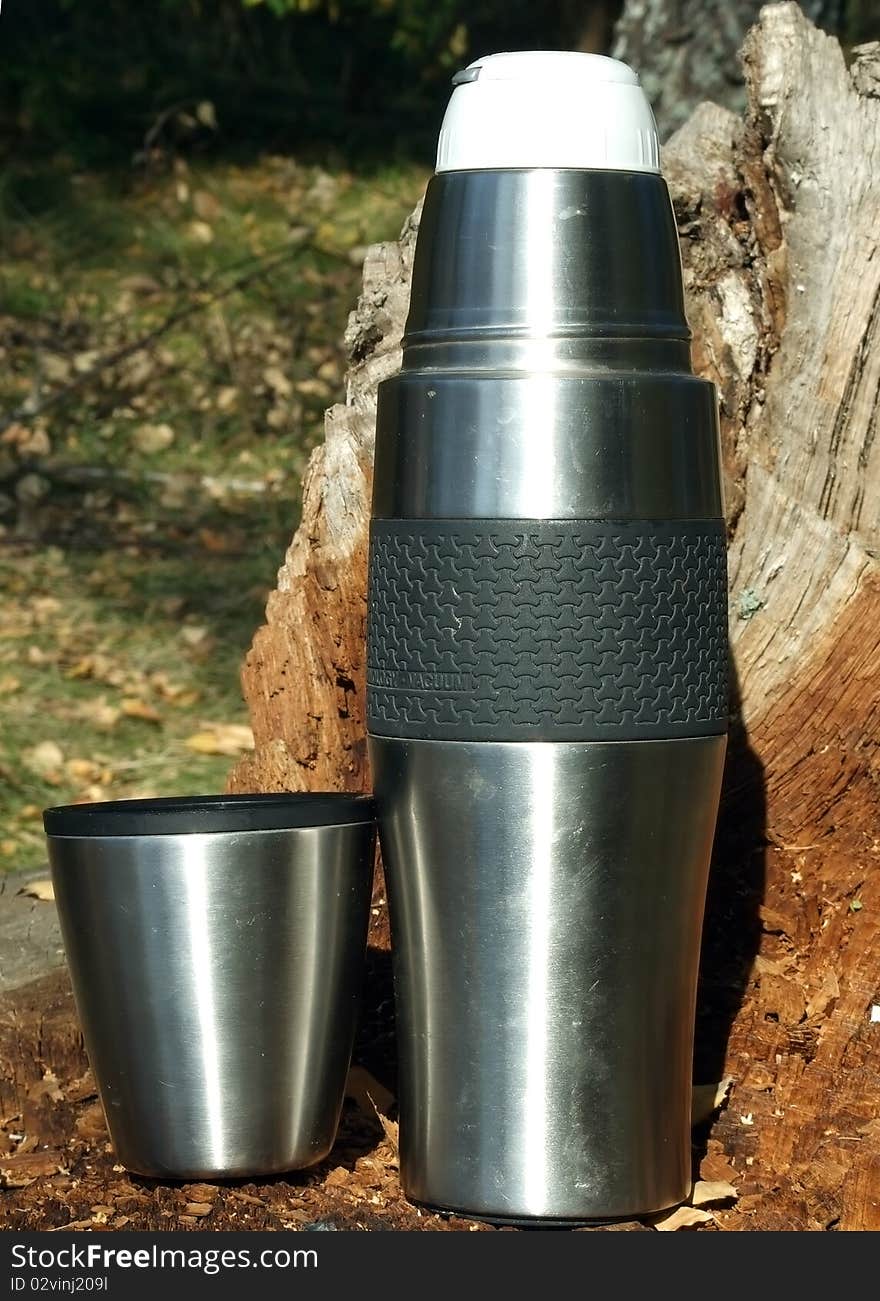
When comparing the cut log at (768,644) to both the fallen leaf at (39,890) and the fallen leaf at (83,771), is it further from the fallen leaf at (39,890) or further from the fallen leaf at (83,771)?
the fallen leaf at (83,771)

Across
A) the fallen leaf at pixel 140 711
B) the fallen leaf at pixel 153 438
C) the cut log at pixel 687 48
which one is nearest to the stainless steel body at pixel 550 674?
the fallen leaf at pixel 140 711

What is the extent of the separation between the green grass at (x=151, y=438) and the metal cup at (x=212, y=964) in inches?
72.9

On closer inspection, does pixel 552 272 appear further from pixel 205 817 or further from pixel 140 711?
pixel 140 711

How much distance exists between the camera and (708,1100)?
294 cm

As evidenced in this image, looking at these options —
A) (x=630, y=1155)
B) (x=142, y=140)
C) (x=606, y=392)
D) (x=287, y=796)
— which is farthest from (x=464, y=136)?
(x=142, y=140)

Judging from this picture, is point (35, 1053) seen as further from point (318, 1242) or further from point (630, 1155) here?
point (630, 1155)

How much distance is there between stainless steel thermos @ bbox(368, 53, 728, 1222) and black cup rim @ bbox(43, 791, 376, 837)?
101mm

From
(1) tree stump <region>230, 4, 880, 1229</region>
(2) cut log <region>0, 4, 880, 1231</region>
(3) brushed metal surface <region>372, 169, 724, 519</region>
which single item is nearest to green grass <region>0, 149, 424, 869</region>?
(2) cut log <region>0, 4, 880, 1231</region>

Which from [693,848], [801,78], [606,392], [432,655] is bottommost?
[693,848]

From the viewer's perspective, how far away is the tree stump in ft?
9.65

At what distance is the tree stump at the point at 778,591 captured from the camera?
294 centimetres

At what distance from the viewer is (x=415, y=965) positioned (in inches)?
101

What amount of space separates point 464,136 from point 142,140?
6508mm

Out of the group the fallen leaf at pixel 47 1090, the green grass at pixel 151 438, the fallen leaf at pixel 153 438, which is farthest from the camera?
the fallen leaf at pixel 153 438
